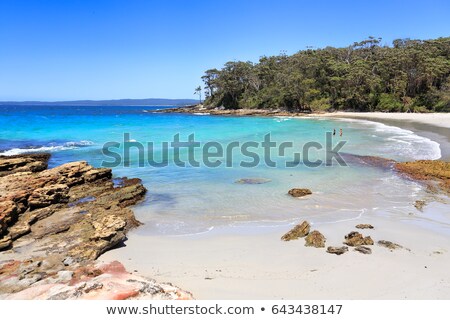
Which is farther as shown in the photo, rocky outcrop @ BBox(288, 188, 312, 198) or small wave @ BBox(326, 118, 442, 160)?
small wave @ BBox(326, 118, 442, 160)

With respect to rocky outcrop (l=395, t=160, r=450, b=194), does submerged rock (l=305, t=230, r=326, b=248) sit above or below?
below

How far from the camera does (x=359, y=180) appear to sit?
14.8 metres

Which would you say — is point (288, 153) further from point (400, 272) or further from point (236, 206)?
point (400, 272)

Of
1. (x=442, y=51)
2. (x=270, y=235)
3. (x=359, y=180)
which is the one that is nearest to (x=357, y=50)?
(x=442, y=51)

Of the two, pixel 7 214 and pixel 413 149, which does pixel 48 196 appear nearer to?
pixel 7 214

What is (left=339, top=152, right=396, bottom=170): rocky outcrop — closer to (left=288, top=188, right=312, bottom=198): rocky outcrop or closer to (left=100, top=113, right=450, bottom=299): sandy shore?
(left=288, top=188, right=312, bottom=198): rocky outcrop

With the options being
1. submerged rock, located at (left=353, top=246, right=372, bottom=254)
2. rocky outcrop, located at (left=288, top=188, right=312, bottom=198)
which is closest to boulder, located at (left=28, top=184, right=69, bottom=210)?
rocky outcrop, located at (left=288, top=188, right=312, bottom=198)

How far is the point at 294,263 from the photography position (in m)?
7.08

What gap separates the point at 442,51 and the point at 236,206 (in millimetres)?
78544


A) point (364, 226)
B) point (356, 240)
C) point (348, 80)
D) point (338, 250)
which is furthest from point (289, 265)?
point (348, 80)

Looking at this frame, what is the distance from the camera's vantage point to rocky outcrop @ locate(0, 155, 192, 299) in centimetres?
518

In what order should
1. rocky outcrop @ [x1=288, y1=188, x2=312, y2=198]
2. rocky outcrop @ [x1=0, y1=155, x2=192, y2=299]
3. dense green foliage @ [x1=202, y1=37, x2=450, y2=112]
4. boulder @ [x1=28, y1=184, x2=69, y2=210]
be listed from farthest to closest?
dense green foliage @ [x1=202, y1=37, x2=450, y2=112], rocky outcrop @ [x1=288, y1=188, x2=312, y2=198], boulder @ [x1=28, y1=184, x2=69, y2=210], rocky outcrop @ [x1=0, y1=155, x2=192, y2=299]

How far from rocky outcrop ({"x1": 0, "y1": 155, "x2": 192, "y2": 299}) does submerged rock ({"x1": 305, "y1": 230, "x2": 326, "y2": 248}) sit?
3890 mm
